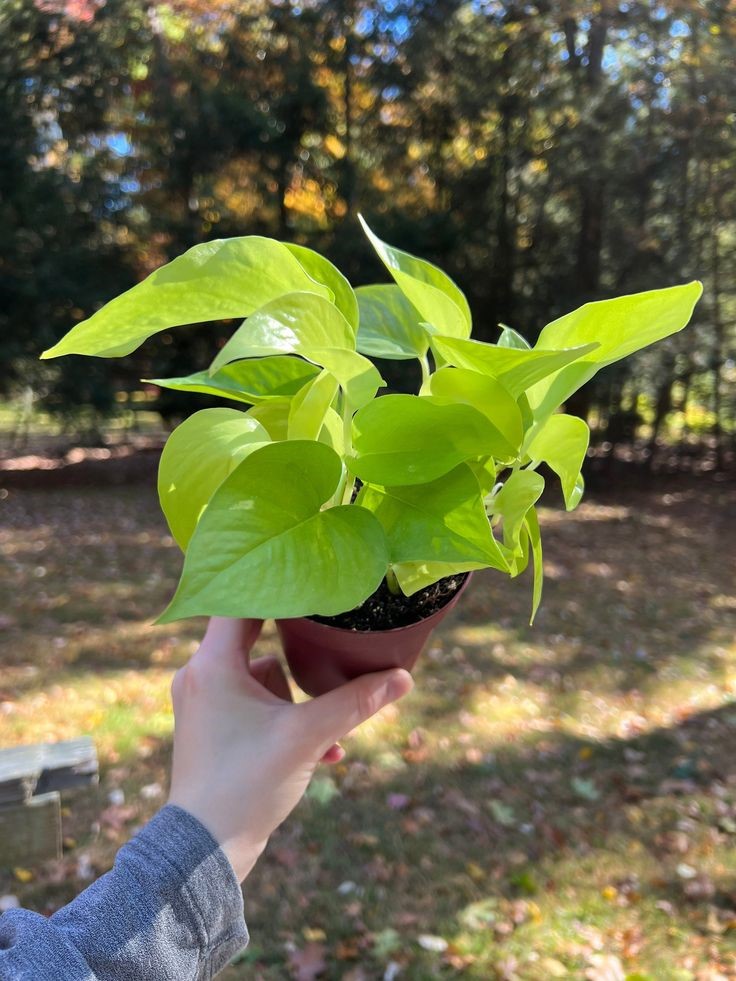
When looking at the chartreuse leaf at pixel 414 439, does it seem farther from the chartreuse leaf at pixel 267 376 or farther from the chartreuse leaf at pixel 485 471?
the chartreuse leaf at pixel 267 376

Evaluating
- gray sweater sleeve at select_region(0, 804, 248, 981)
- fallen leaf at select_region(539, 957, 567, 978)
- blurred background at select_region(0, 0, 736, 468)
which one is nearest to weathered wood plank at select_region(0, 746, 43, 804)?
gray sweater sleeve at select_region(0, 804, 248, 981)

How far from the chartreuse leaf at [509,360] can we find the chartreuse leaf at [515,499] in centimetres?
11

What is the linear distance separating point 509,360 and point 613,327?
12cm

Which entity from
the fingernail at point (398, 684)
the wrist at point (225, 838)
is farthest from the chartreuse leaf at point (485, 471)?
the wrist at point (225, 838)

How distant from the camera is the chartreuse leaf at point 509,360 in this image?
66 cm

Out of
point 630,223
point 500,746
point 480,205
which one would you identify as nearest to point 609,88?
point 630,223

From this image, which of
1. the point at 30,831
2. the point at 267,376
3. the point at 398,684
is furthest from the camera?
the point at 30,831

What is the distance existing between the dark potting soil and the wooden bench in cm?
145

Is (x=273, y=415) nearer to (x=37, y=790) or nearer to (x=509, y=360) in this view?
(x=509, y=360)

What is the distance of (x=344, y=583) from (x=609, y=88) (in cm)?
843

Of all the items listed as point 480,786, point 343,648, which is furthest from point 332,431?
point 480,786

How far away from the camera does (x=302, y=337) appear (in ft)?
2.13

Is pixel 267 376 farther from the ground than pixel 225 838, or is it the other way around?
pixel 267 376

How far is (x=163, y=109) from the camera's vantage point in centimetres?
873
